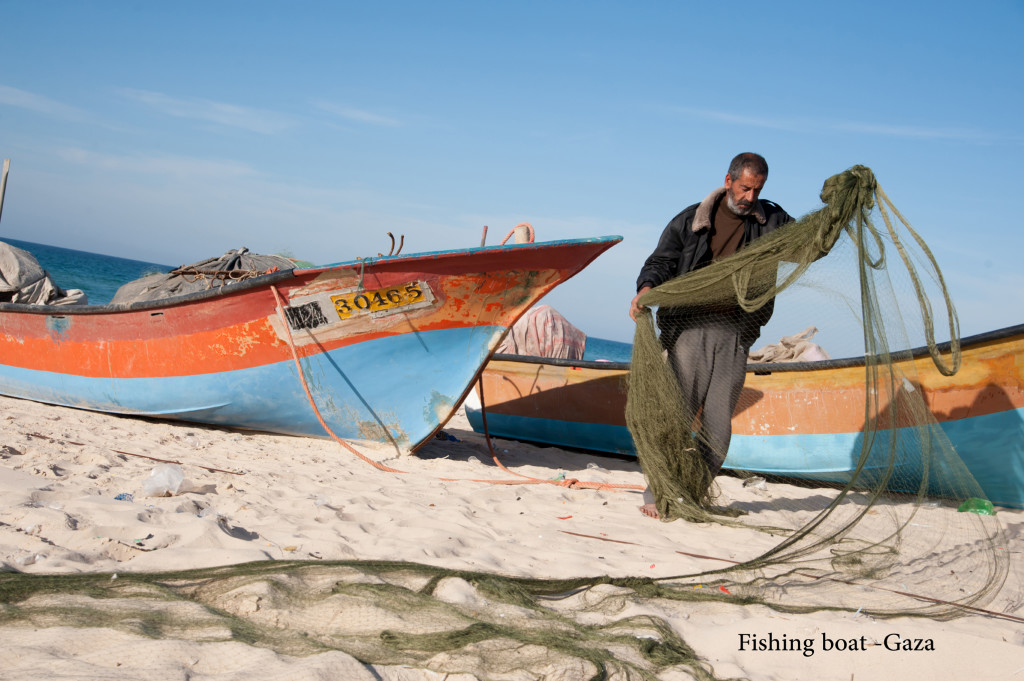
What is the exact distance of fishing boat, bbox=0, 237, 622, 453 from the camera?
5.37 m

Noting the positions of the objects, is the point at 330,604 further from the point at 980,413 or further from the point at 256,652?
the point at 980,413

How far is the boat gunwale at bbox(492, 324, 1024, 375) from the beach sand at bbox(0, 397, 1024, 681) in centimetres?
95

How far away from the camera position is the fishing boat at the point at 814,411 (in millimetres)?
4672

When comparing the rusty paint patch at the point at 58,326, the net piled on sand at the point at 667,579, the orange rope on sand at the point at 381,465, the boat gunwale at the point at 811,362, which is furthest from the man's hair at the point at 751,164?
the rusty paint patch at the point at 58,326

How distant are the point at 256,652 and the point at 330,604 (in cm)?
39

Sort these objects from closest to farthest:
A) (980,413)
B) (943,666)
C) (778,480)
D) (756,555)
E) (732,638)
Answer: (943,666)
(732,638)
(756,555)
(980,413)
(778,480)

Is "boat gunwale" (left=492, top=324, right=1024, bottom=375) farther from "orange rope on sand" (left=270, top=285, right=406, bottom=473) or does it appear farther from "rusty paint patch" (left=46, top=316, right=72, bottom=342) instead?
"rusty paint patch" (left=46, top=316, right=72, bottom=342)

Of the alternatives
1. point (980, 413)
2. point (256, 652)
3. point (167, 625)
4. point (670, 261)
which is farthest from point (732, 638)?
point (980, 413)

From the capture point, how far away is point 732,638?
7.69 ft

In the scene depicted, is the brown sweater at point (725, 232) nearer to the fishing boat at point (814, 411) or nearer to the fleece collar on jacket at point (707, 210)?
the fleece collar on jacket at point (707, 210)

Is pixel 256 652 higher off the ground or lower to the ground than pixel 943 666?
lower

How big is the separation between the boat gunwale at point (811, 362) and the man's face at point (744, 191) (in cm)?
100

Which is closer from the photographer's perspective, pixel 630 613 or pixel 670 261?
pixel 630 613

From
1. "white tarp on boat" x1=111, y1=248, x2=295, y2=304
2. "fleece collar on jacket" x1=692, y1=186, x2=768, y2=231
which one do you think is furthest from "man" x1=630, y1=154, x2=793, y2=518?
"white tarp on boat" x1=111, y1=248, x2=295, y2=304
